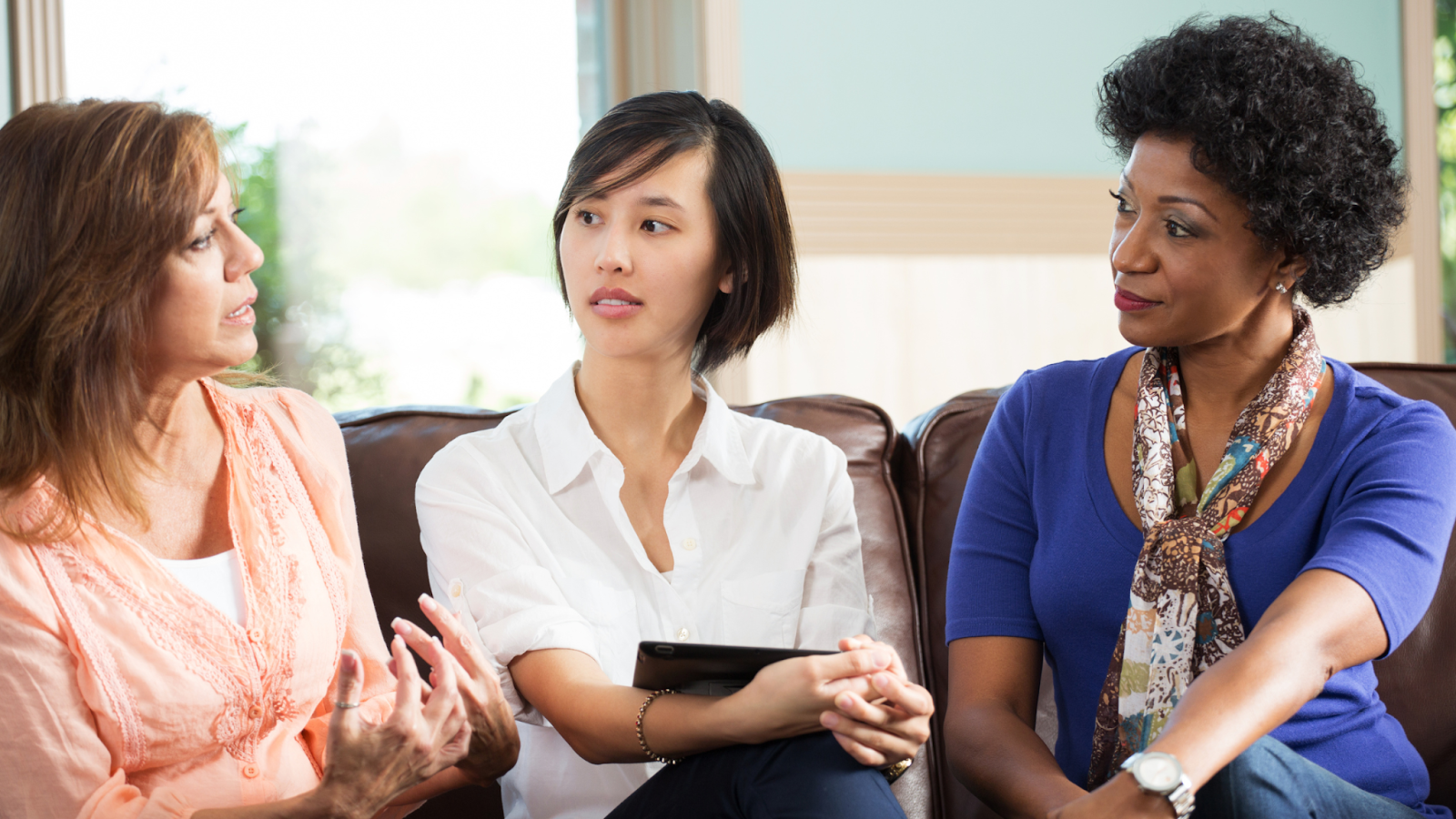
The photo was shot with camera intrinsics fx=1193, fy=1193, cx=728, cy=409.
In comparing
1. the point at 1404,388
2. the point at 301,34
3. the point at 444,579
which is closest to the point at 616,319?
the point at 444,579

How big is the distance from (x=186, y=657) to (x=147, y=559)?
0.35 feet

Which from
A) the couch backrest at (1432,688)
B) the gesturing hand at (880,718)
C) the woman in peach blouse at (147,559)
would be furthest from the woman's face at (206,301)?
the couch backrest at (1432,688)

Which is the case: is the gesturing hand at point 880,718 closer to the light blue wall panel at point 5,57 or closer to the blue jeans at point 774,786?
the blue jeans at point 774,786

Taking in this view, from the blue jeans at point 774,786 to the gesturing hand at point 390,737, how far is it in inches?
9.3

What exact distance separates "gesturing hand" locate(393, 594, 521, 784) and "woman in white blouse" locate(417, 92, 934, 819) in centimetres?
7

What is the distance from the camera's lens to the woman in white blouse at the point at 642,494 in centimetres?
139

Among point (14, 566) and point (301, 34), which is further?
point (301, 34)

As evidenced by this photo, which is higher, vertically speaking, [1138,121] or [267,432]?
[1138,121]

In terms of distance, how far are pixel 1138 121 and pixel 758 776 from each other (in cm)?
90

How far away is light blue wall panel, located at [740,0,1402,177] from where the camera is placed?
274 cm

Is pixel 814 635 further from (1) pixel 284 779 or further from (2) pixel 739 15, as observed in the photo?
(2) pixel 739 15

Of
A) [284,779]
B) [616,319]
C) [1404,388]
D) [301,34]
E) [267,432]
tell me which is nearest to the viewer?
[284,779]

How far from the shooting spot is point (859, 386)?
9.32 feet

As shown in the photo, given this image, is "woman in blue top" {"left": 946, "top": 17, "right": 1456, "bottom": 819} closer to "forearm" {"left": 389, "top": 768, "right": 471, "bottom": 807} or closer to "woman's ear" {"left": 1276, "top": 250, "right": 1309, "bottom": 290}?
"woman's ear" {"left": 1276, "top": 250, "right": 1309, "bottom": 290}
